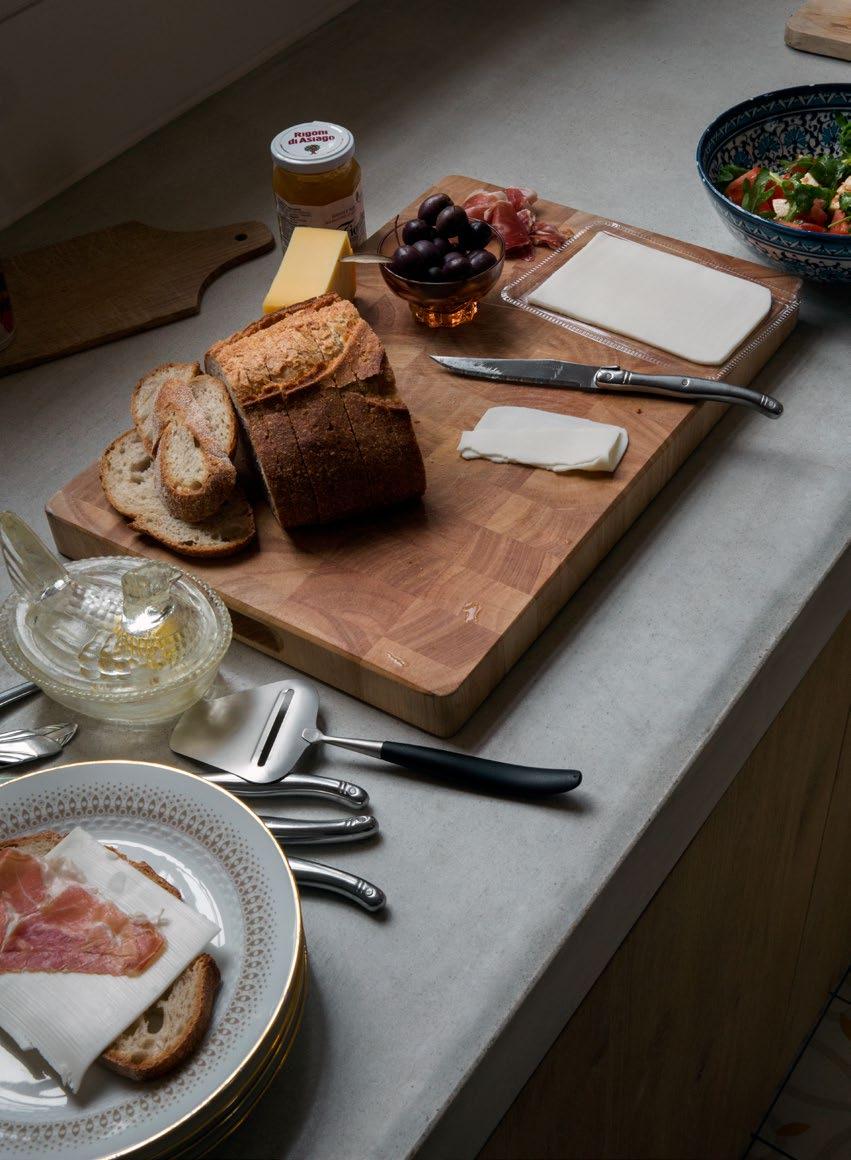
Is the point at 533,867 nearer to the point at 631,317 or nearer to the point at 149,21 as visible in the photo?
the point at 631,317

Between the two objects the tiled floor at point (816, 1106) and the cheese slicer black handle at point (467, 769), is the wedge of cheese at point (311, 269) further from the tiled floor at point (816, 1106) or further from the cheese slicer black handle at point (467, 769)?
the tiled floor at point (816, 1106)

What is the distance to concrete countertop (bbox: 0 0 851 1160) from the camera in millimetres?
770

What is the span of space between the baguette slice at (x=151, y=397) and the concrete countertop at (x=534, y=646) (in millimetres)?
110

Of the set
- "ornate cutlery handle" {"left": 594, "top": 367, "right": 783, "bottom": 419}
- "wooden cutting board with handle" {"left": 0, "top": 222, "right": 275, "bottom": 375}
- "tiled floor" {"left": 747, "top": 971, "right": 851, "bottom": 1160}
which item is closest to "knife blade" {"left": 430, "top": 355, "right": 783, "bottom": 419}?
"ornate cutlery handle" {"left": 594, "top": 367, "right": 783, "bottom": 419}

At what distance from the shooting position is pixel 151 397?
1.15 meters

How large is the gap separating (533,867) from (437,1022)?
0.43 feet

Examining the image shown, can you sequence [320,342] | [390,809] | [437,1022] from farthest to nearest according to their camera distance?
[320,342]
[390,809]
[437,1022]

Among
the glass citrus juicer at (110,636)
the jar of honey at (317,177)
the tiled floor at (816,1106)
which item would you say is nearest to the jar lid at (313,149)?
the jar of honey at (317,177)

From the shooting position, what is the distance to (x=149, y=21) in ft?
5.41

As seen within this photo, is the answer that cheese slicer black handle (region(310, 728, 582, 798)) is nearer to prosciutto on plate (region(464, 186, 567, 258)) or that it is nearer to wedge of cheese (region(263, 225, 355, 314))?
wedge of cheese (region(263, 225, 355, 314))

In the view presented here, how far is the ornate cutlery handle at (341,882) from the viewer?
812 millimetres

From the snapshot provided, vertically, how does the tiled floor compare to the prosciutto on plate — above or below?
below

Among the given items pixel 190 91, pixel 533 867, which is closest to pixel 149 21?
pixel 190 91

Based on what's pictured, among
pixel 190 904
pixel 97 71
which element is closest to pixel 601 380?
pixel 190 904
